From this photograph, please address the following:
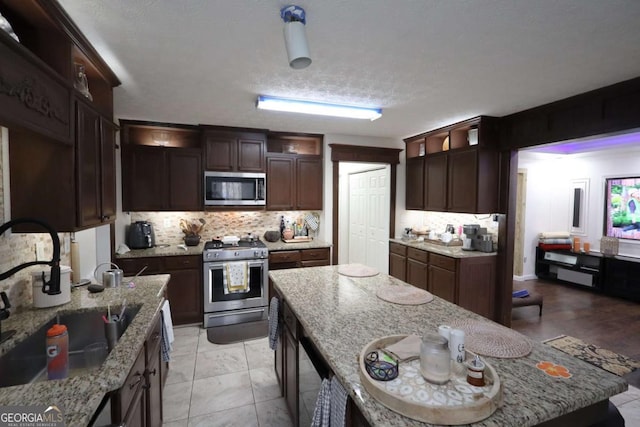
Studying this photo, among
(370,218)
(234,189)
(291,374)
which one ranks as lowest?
Answer: (291,374)

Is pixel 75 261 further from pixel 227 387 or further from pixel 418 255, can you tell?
pixel 418 255

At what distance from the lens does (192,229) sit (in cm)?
407

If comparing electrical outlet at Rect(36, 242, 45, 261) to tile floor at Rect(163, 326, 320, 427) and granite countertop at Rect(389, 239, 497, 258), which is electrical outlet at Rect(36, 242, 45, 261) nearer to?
tile floor at Rect(163, 326, 320, 427)

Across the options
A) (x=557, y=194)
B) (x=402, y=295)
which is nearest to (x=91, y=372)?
(x=402, y=295)

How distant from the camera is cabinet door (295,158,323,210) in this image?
4359 millimetres

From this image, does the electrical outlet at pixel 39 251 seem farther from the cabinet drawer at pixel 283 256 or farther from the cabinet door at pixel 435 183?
the cabinet door at pixel 435 183

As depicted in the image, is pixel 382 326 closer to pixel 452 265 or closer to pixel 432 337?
pixel 432 337

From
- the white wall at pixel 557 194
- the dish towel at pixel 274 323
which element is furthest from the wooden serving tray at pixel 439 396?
the white wall at pixel 557 194

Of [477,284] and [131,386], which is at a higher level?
[131,386]

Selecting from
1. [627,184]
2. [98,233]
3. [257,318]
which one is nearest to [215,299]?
[257,318]

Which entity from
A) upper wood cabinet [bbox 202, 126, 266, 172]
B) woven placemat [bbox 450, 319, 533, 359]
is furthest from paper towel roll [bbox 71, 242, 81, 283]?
woven placemat [bbox 450, 319, 533, 359]

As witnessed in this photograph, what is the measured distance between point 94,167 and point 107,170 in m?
0.25

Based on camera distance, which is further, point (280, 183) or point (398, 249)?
point (398, 249)

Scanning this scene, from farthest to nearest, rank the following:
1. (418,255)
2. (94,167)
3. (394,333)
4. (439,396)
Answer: (418,255)
(94,167)
(394,333)
(439,396)
